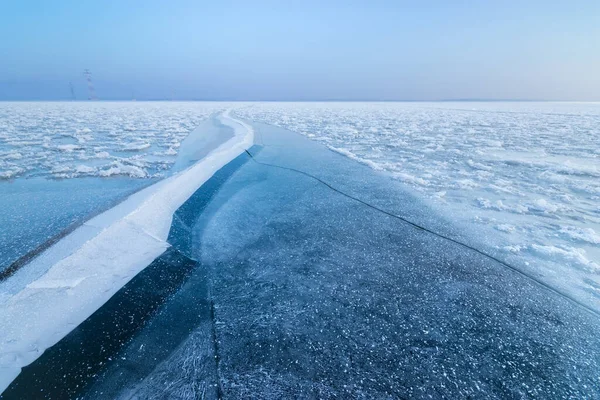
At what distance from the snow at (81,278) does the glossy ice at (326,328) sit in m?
0.09

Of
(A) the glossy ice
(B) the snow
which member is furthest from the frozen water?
(A) the glossy ice

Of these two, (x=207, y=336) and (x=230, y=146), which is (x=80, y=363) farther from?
(x=230, y=146)

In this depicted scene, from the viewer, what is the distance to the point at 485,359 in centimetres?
136

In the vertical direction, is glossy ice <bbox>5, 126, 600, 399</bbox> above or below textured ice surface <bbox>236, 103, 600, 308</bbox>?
below

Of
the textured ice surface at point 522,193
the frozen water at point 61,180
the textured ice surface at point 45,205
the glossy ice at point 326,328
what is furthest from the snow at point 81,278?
the textured ice surface at point 522,193

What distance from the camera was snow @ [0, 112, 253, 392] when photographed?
4.53 feet

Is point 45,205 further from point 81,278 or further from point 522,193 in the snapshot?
point 522,193

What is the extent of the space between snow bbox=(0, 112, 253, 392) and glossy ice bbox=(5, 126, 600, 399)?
0.31ft

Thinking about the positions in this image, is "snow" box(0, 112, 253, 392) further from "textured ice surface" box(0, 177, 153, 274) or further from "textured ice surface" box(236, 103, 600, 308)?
"textured ice surface" box(236, 103, 600, 308)

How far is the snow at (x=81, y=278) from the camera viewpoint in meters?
1.38

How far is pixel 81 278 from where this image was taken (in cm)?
178

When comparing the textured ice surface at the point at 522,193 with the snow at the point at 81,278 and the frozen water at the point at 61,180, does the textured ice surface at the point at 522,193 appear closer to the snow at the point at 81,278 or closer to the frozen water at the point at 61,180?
the snow at the point at 81,278

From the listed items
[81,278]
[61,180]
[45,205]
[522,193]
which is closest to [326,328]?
[81,278]

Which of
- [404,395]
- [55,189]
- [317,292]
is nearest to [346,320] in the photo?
[317,292]
